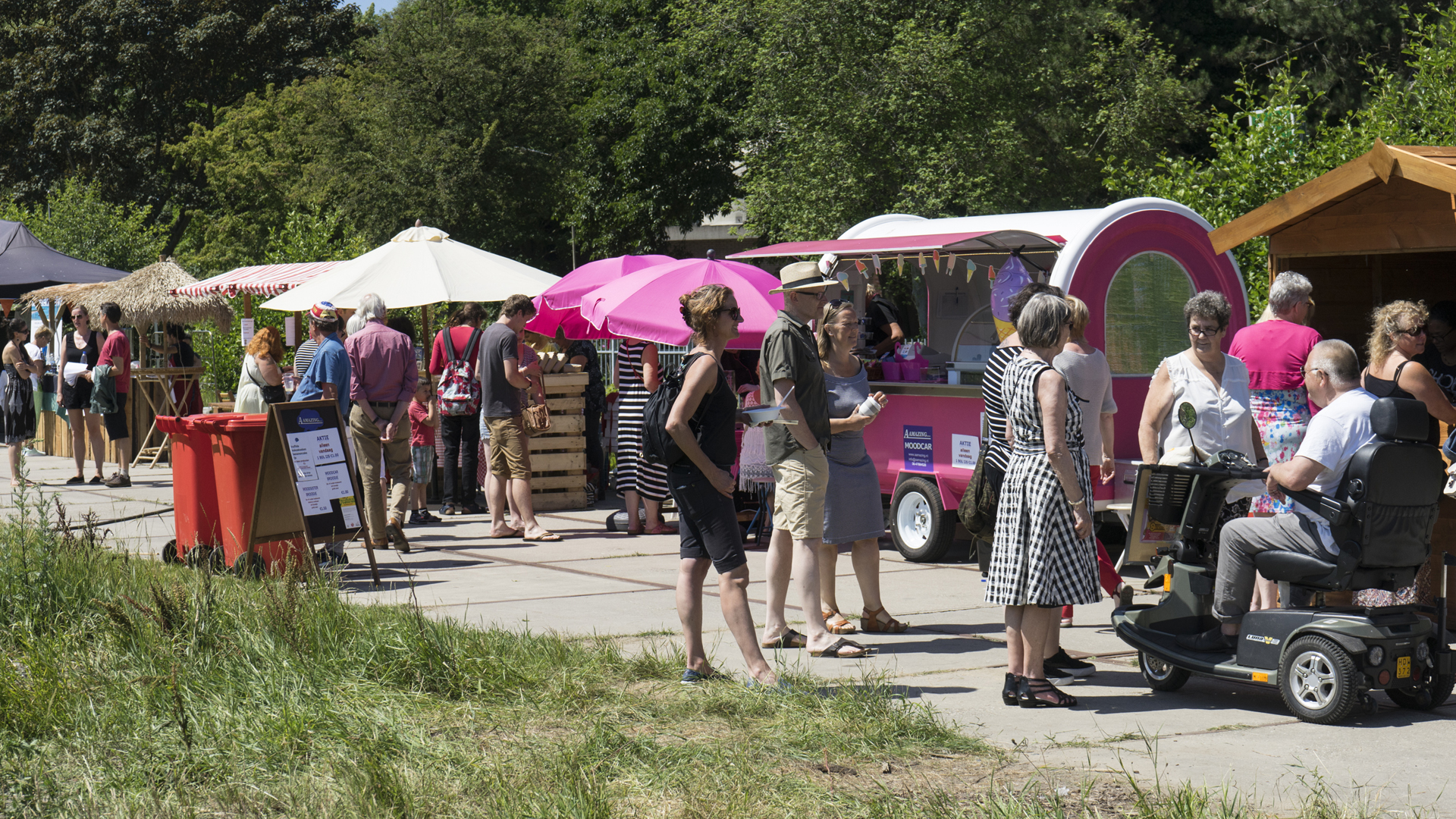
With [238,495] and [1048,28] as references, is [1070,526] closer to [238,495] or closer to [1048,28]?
[238,495]

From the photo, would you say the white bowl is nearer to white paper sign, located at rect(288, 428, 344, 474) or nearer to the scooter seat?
the scooter seat

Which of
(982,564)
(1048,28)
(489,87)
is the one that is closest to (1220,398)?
(982,564)

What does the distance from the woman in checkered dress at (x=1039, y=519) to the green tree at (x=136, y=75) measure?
3847 centimetres

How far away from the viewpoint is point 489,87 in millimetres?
32656

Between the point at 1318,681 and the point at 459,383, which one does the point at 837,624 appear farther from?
the point at 459,383

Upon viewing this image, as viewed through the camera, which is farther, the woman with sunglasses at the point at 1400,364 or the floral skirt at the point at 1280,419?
the floral skirt at the point at 1280,419

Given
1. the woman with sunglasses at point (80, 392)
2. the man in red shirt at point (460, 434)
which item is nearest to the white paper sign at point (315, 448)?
the man in red shirt at point (460, 434)

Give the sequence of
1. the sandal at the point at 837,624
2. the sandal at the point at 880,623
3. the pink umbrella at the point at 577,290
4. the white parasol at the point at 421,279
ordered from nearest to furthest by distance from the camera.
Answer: the sandal at the point at 837,624, the sandal at the point at 880,623, the pink umbrella at the point at 577,290, the white parasol at the point at 421,279

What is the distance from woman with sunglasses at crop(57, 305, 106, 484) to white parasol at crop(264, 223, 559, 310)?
2.58 m

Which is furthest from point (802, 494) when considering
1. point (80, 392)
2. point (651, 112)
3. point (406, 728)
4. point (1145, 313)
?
point (651, 112)

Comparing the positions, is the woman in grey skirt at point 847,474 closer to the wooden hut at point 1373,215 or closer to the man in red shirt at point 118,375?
the wooden hut at point 1373,215

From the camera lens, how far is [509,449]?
38.0 feet

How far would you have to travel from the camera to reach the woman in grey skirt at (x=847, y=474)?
7500 millimetres

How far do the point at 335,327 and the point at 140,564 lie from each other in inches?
116
